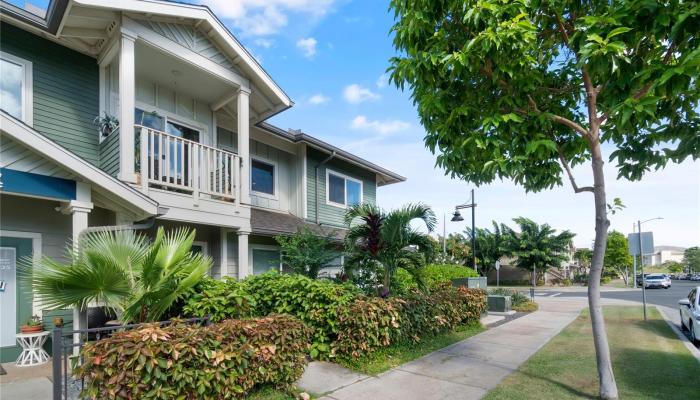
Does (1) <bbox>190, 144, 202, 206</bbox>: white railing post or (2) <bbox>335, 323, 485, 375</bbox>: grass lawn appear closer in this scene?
(2) <bbox>335, 323, 485, 375</bbox>: grass lawn

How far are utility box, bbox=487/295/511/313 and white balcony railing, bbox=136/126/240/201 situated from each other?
439 inches

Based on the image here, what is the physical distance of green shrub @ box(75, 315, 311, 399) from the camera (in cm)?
409

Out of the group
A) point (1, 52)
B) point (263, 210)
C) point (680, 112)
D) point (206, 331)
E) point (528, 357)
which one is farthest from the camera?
point (263, 210)

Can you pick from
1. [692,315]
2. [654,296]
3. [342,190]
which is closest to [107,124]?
[342,190]

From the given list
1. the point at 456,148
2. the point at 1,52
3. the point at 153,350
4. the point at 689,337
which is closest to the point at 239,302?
the point at 153,350

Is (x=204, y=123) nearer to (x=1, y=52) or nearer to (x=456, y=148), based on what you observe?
(x=1, y=52)

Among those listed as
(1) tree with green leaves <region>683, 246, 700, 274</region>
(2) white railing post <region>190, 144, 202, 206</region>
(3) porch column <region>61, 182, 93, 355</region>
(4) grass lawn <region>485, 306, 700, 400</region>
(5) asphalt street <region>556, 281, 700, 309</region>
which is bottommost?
(1) tree with green leaves <region>683, 246, 700, 274</region>

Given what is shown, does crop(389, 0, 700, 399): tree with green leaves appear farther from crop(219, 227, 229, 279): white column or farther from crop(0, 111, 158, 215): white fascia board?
crop(219, 227, 229, 279): white column

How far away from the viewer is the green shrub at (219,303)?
6.58 metres

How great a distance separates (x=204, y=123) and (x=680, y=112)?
1015 centimetres

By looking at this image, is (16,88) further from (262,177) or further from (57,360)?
(262,177)

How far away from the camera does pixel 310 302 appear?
23.3 ft

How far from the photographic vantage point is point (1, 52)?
24.5ft

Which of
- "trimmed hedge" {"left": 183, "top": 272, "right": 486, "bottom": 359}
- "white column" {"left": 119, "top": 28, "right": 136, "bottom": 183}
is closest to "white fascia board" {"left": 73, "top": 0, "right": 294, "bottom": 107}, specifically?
"white column" {"left": 119, "top": 28, "right": 136, "bottom": 183}
